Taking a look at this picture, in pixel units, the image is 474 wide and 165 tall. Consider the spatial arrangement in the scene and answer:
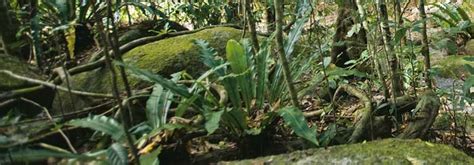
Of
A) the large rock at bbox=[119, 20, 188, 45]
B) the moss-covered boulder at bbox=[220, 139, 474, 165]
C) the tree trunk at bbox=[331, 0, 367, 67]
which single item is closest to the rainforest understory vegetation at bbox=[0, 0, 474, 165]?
the moss-covered boulder at bbox=[220, 139, 474, 165]

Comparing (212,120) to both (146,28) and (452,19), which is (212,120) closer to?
(146,28)

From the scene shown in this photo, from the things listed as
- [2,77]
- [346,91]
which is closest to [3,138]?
[2,77]

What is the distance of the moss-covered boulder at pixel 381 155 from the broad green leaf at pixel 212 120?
0.22 meters

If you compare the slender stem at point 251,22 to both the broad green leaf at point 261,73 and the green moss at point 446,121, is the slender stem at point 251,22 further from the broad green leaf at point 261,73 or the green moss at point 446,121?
the green moss at point 446,121

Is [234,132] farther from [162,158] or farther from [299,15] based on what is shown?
[299,15]

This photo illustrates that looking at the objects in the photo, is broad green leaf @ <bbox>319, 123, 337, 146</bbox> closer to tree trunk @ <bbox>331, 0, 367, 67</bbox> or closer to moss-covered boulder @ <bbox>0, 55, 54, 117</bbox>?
tree trunk @ <bbox>331, 0, 367, 67</bbox>

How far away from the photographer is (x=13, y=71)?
2904 mm

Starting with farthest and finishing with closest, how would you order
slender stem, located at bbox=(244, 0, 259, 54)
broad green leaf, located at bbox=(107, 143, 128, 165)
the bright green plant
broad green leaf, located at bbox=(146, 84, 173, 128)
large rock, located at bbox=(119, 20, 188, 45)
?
1. large rock, located at bbox=(119, 20, 188, 45)
2. slender stem, located at bbox=(244, 0, 259, 54)
3. the bright green plant
4. broad green leaf, located at bbox=(146, 84, 173, 128)
5. broad green leaf, located at bbox=(107, 143, 128, 165)

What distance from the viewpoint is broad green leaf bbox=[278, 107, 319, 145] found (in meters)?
2.20

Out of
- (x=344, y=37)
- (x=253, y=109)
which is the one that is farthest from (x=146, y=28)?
(x=253, y=109)

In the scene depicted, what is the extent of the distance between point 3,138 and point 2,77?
1.95m

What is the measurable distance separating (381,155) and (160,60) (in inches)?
78.9

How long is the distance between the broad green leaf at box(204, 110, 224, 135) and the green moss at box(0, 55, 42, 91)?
3.66 feet

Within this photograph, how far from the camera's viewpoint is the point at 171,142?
2.41m
